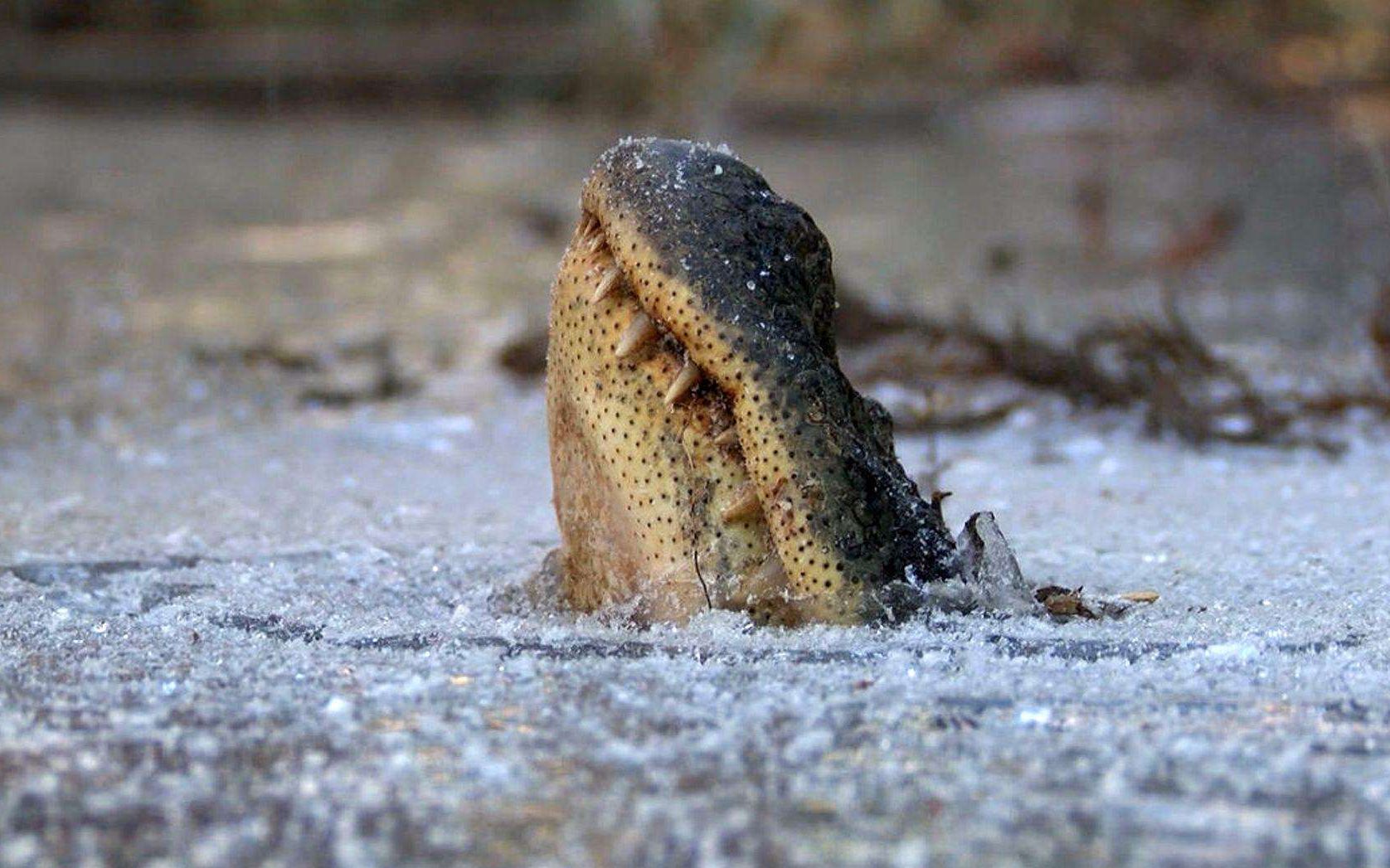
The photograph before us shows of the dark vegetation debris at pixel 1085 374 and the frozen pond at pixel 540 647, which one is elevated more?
the dark vegetation debris at pixel 1085 374

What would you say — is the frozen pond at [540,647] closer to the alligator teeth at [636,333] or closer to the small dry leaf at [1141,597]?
the small dry leaf at [1141,597]

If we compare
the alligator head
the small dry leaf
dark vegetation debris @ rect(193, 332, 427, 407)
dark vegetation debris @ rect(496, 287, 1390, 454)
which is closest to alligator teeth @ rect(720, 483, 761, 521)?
the alligator head

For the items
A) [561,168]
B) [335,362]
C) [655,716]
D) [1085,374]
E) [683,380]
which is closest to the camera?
[655,716]

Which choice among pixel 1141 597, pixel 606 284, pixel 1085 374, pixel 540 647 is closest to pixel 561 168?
pixel 1085 374

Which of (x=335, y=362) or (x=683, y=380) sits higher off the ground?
(x=683, y=380)

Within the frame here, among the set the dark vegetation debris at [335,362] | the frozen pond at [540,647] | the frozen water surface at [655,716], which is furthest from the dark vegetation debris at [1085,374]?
the frozen water surface at [655,716]

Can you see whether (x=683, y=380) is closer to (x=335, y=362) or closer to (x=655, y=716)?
(x=655, y=716)
